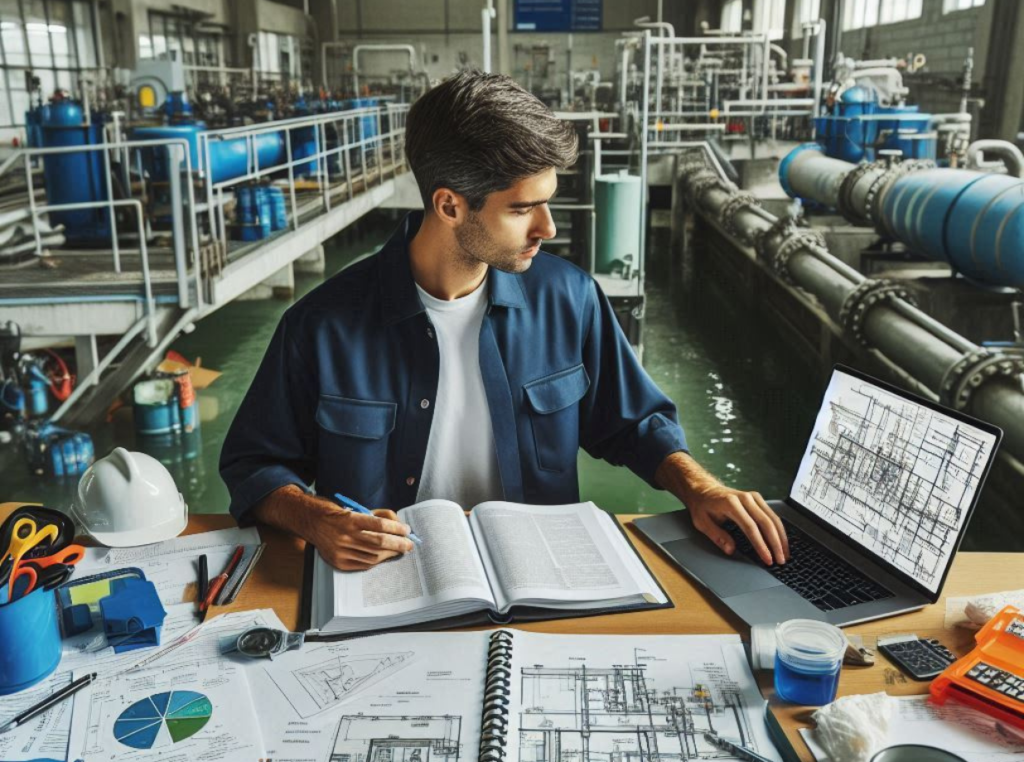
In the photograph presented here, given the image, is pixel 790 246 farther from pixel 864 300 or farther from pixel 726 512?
pixel 726 512

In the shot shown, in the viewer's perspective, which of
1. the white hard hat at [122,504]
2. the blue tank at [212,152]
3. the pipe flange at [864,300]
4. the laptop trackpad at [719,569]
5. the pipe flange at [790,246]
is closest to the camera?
the laptop trackpad at [719,569]

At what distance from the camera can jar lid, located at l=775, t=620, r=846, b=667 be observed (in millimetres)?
932

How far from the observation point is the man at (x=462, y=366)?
4.54 ft

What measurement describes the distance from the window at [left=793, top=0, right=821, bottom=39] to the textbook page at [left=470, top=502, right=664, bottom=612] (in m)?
13.0

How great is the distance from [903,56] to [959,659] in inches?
411

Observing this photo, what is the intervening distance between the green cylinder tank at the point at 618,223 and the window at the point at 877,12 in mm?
5529

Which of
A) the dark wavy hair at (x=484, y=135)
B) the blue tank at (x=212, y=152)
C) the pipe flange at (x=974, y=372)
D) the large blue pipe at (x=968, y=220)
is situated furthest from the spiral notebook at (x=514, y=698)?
the blue tank at (x=212, y=152)

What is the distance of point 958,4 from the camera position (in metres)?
8.42

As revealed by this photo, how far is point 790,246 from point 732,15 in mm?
12085

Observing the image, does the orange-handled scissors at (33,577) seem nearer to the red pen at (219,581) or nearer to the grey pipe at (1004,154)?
the red pen at (219,581)

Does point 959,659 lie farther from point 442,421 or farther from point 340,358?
point 340,358

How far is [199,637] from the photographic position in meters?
1.09

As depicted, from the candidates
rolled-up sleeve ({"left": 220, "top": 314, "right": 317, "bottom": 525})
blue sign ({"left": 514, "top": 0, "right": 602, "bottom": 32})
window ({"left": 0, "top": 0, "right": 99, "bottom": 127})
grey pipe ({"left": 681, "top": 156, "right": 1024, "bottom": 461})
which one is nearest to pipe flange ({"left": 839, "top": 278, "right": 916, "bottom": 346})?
grey pipe ({"left": 681, "top": 156, "right": 1024, "bottom": 461})

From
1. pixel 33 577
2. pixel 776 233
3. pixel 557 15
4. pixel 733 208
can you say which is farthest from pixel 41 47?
pixel 33 577
